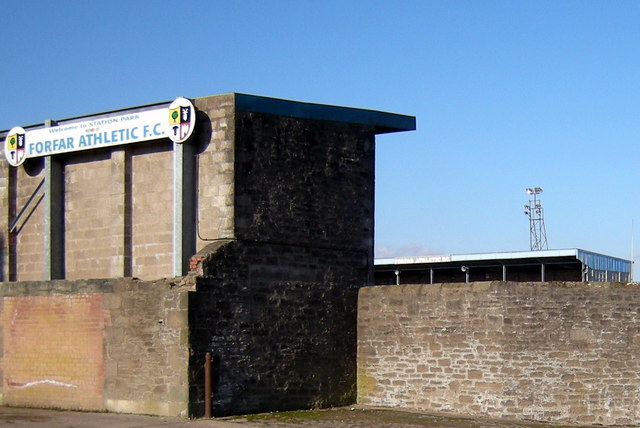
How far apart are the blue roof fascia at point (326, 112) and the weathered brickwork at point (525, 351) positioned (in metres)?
4.00

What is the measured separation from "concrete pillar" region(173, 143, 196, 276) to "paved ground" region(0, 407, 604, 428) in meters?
3.19

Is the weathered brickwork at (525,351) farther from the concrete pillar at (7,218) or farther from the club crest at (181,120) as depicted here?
the concrete pillar at (7,218)

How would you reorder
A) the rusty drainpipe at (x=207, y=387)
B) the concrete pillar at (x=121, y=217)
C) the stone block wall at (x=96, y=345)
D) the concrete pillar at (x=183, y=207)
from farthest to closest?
1. the concrete pillar at (x=121, y=217)
2. the concrete pillar at (x=183, y=207)
3. the stone block wall at (x=96, y=345)
4. the rusty drainpipe at (x=207, y=387)

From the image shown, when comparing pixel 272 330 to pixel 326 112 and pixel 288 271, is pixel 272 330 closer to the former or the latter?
pixel 288 271

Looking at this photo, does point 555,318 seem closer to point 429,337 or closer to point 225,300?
point 429,337

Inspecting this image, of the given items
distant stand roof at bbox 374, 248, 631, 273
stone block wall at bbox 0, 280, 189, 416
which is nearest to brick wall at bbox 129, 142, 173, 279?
stone block wall at bbox 0, 280, 189, 416

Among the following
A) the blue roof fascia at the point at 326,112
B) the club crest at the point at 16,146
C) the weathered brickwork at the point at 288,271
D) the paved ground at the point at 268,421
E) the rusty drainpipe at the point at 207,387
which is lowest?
the paved ground at the point at 268,421

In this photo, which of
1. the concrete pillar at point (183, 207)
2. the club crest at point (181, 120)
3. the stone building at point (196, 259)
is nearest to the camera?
the stone building at point (196, 259)

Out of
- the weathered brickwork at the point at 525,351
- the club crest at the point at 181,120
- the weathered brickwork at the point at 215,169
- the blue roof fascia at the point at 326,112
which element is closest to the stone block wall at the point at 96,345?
the weathered brickwork at the point at 215,169

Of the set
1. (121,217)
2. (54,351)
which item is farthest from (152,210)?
(54,351)

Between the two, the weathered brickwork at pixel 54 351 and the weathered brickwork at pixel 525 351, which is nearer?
the weathered brickwork at pixel 525 351

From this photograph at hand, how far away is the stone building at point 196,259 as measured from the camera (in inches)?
766

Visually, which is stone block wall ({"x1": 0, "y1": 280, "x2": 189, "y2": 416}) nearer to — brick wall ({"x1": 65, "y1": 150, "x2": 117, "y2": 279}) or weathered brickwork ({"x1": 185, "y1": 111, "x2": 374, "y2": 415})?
weathered brickwork ({"x1": 185, "y1": 111, "x2": 374, "y2": 415})

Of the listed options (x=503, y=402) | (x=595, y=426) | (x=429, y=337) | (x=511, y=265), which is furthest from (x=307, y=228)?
(x=511, y=265)
